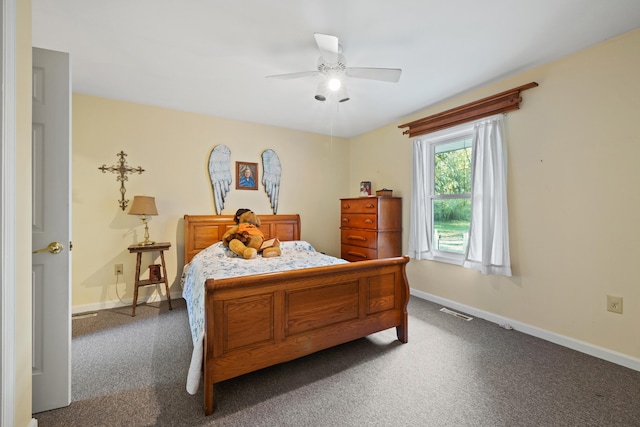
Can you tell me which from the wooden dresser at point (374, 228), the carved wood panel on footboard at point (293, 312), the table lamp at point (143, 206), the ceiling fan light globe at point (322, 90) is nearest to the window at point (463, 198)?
the wooden dresser at point (374, 228)

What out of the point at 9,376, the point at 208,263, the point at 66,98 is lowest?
the point at 9,376

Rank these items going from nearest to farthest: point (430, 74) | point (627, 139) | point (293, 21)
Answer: point (293, 21) < point (627, 139) < point (430, 74)

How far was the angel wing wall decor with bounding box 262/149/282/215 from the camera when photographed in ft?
13.0

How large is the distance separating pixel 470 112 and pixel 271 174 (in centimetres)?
271

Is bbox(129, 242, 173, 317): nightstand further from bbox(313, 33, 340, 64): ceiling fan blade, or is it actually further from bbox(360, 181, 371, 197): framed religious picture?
bbox(360, 181, 371, 197): framed religious picture

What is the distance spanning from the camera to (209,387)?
1495 millimetres

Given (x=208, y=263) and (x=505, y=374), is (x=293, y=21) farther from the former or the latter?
(x=505, y=374)

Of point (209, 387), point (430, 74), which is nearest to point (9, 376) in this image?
point (209, 387)

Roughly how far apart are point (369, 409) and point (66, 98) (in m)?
2.56

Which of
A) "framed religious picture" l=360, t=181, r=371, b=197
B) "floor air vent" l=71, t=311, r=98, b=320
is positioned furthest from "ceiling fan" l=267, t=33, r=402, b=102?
"floor air vent" l=71, t=311, r=98, b=320

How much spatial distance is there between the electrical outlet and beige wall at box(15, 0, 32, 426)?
12.2ft

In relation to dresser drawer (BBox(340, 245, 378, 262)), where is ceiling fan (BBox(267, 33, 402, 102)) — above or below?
above

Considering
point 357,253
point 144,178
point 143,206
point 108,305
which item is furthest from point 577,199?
point 108,305

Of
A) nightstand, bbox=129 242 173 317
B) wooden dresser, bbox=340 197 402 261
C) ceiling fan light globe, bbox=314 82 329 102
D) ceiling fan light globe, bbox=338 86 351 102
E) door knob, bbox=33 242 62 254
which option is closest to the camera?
door knob, bbox=33 242 62 254
